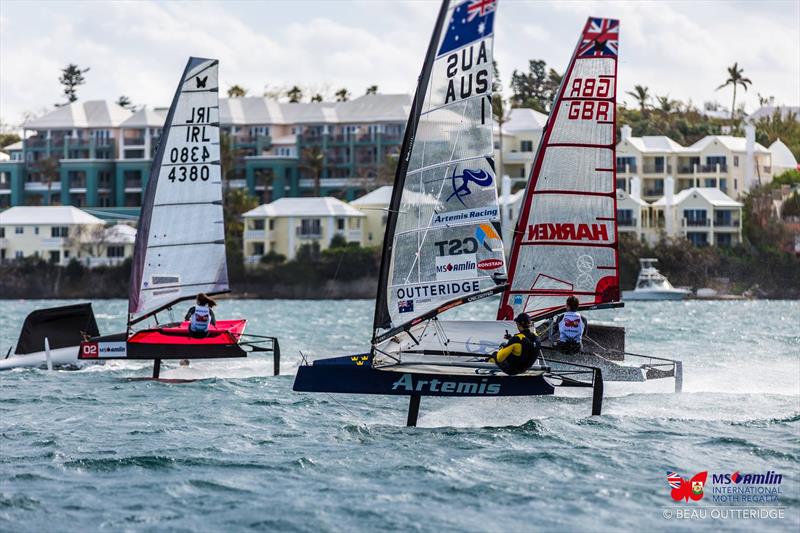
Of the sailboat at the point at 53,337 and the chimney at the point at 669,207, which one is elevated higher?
the chimney at the point at 669,207

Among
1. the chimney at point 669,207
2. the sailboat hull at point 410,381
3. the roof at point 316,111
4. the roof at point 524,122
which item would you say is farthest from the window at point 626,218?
the sailboat hull at point 410,381

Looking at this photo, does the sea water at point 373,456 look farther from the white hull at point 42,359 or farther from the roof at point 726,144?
the roof at point 726,144

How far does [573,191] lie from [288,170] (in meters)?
90.3

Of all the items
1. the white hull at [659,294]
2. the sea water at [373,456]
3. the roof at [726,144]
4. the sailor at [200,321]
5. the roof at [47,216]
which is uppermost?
the roof at [726,144]

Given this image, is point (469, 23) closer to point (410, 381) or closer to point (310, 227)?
point (410, 381)

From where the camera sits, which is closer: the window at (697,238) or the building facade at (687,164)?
the window at (697,238)

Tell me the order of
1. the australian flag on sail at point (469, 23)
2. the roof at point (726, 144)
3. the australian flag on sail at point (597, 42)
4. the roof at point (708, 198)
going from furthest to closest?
the roof at point (726, 144)
the roof at point (708, 198)
the australian flag on sail at point (597, 42)
the australian flag on sail at point (469, 23)

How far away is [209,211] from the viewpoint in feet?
90.1

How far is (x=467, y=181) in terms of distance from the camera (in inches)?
720

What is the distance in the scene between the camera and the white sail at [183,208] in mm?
27125

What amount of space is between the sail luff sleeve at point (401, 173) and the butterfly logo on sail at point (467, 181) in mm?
707

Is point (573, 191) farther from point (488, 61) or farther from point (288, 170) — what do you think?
point (288, 170)

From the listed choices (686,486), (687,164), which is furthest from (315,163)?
(686,486)

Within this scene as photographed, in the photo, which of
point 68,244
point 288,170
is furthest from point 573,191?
point 288,170
